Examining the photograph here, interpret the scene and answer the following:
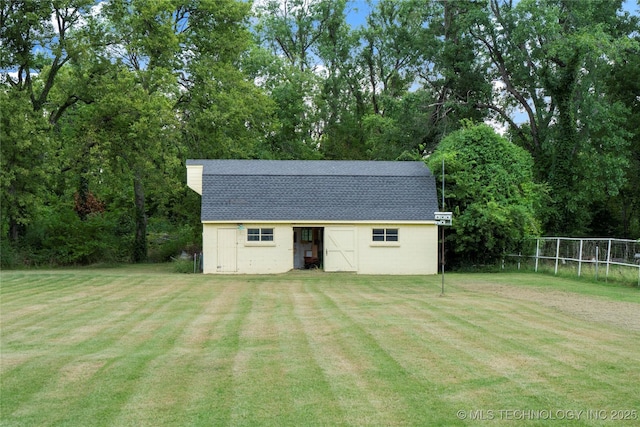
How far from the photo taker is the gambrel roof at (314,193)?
26.0 m

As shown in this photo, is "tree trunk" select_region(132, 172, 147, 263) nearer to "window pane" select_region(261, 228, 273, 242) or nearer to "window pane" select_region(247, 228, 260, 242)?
"window pane" select_region(247, 228, 260, 242)

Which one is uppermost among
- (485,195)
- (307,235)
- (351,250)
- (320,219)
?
(485,195)

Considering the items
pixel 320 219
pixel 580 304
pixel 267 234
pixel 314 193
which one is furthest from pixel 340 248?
pixel 580 304

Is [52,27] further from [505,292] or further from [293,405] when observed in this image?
[293,405]

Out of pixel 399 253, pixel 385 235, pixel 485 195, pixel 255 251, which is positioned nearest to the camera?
pixel 255 251

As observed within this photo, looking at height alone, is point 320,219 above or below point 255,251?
above

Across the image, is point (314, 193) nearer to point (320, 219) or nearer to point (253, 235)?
point (320, 219)

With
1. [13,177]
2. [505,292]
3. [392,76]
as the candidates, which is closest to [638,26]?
[392,76]

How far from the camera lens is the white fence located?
790 inches

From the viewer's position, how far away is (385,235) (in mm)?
26359

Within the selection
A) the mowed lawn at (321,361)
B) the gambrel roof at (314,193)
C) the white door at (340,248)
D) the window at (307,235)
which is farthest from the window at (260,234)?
the mowed lawn at (321,361)

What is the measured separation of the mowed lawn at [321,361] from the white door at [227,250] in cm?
943

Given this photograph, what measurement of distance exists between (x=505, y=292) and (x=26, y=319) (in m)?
12.1

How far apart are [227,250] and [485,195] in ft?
35.3
